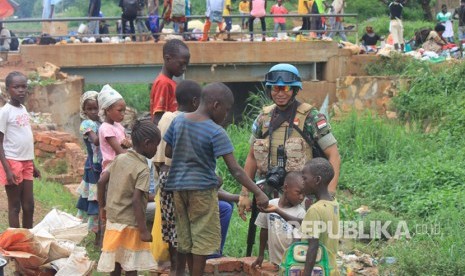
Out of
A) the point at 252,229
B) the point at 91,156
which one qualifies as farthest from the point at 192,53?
the point at 252,229

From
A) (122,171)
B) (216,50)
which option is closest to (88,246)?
(122,171)

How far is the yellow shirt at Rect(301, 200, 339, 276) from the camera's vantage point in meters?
5.74

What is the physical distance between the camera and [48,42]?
19.5 metres

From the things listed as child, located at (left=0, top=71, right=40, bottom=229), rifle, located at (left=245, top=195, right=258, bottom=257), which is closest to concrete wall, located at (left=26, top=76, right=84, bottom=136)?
child, located at (left=0, top=71, right=40, bottom=229)

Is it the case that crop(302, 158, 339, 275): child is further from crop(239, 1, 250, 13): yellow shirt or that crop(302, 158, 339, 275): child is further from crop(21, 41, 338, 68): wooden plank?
crop(239, 1, 250, 13): yellow shirt

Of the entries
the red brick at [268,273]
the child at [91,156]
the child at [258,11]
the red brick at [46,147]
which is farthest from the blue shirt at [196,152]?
the child at [258,11]

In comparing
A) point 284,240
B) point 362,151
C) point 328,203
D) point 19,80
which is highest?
point 19,80

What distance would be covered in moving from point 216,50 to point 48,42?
356 centimetres

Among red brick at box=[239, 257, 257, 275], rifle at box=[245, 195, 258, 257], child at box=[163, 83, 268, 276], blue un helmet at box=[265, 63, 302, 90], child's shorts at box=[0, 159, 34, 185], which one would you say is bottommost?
red brick at box=[239, 257, 257, 275]

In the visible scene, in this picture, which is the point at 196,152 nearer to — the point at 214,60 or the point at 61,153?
the point at 61,153

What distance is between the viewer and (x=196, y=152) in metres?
6.12

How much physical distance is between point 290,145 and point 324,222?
916 millimetres

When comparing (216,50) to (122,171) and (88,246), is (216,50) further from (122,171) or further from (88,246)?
(122,171)

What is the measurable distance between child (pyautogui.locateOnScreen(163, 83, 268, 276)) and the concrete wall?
10283 mm
